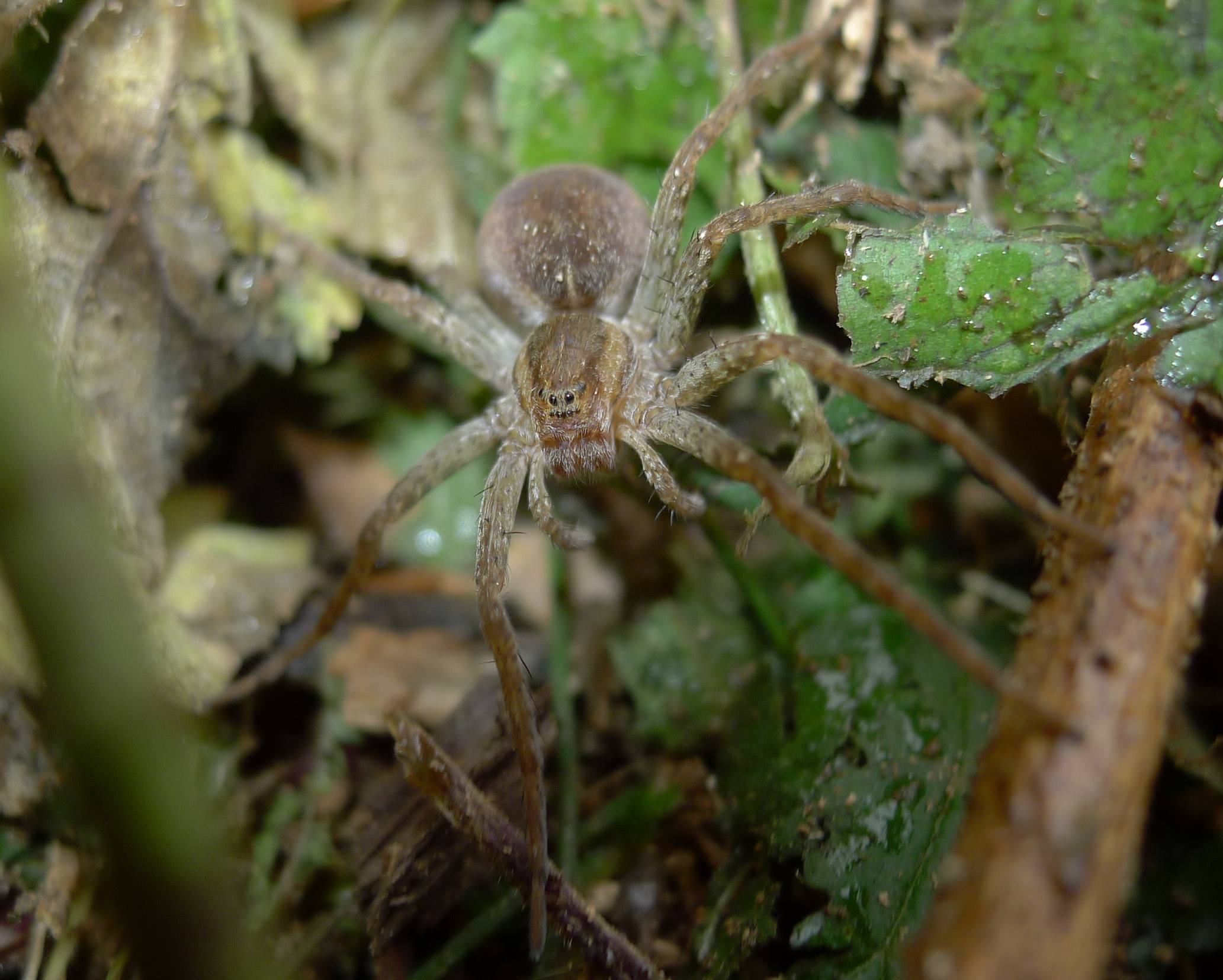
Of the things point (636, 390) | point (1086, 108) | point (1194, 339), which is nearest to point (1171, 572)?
point (1194, 339)

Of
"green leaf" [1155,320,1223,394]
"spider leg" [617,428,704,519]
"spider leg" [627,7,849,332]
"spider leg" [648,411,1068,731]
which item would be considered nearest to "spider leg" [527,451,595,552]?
"spider leg" [617,428,704,519]

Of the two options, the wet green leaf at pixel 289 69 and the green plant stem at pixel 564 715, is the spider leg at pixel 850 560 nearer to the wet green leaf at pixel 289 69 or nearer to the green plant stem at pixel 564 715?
the green plant stem at pixel 564 715

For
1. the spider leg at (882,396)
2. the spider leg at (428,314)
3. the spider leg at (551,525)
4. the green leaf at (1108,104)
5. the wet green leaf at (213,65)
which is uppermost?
the green leaf at (1108,104)

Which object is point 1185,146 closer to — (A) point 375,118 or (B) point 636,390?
(B) point 636,390

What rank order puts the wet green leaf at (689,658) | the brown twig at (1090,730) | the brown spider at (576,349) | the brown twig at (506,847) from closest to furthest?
1. the brown twig at (1090,730)
2. the brown twig at (506,847)
3. the brown spider at (576,349)
4. the wet green leaf at (689,658)

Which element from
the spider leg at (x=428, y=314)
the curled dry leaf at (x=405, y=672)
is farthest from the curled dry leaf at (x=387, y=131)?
the curled dry leaf at (x=405, y=672)

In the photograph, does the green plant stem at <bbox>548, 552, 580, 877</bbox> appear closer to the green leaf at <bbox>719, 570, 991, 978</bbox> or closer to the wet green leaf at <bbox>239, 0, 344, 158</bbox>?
the green leaf at <bbox>719, 570, 991, 978</bbox>

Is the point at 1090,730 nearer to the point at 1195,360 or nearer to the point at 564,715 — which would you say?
the point at 1195,360
